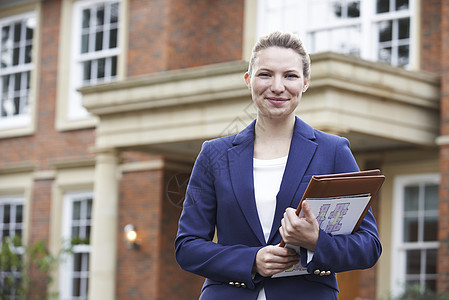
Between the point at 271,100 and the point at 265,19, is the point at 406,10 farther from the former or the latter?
the point at 271,100

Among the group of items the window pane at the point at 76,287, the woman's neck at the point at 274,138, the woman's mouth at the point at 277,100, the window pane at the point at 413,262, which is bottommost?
the window pane at the point at 76,287

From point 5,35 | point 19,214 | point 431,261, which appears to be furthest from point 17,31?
point 431,261

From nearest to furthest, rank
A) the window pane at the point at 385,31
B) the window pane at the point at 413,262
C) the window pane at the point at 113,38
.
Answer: the window pane at the point at 413,262, the window pane at the point at 385,31, the window pane at the point at 113,38

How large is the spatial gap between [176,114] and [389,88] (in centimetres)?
297

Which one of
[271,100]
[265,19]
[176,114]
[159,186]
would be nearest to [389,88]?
[176,114]

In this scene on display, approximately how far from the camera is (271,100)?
9.20 ft

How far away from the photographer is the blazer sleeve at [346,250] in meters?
2.57

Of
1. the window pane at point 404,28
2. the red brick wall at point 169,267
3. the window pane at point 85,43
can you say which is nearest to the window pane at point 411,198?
the window pane at point 404,28

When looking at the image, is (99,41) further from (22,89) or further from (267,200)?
(267,200)

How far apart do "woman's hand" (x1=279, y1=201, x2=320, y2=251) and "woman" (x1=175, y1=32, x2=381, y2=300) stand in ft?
0.08

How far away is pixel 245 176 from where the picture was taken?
279cm

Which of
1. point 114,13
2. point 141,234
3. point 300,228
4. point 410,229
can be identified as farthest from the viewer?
point 114,13

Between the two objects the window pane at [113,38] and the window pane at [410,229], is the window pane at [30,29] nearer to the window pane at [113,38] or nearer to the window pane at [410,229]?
the window pane at [113,38]

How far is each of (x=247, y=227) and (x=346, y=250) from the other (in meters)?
0.33
